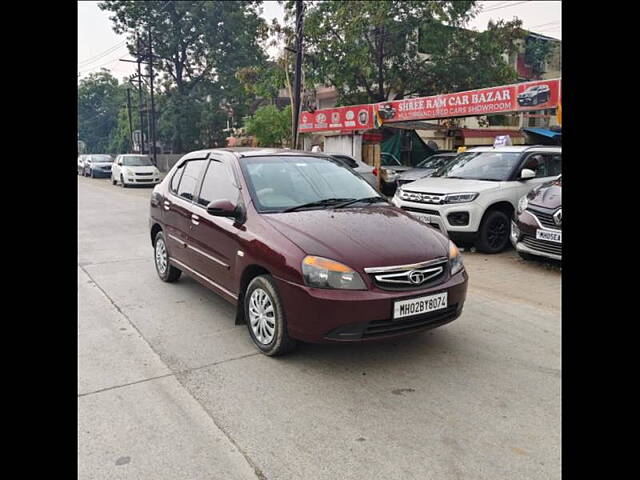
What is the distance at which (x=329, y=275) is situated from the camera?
11.7ft

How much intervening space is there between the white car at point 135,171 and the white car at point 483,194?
55.2ft

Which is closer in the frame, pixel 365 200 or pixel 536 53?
pixel 365 200

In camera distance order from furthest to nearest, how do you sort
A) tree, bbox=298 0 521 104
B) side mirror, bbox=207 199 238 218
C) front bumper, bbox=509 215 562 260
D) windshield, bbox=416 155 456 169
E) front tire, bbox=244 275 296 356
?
tree, bbox=298 0 521 104 → windshield, bbox=416 155 456 169 → front bumper, bbox=509 215 562 260 → side mirror, bbox=207 199 238 218 → front tire, bbox=244 275 296 356

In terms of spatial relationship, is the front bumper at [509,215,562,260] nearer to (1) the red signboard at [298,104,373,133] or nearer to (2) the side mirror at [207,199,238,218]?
(2) the side mirror at [207,199,238,218]

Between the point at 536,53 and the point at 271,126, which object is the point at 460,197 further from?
the point at 536,53

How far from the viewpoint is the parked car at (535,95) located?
10.9m

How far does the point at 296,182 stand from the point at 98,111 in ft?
233

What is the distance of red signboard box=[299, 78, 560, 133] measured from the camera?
11.0m

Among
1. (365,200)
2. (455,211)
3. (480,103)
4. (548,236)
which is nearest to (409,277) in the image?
(365,200)

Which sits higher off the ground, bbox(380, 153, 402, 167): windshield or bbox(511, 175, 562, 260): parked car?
bbox(380, 153, 402, 167): windshield

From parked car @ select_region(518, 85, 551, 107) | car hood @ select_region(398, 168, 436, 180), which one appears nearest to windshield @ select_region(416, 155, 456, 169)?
car hood @ select_region(398, 168, 436, 180)

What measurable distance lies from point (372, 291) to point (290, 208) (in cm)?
119

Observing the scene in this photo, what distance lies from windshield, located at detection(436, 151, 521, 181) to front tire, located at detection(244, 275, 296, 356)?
5826 millimetres
